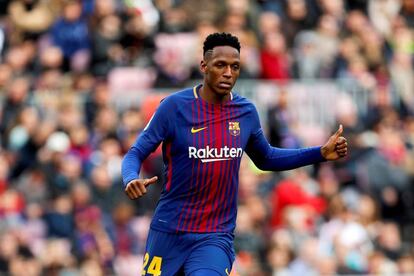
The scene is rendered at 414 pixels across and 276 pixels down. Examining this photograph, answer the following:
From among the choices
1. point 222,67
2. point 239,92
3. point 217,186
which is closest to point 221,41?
point 222,67

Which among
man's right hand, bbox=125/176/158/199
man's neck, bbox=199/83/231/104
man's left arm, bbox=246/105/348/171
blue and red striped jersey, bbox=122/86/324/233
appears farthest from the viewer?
man's left arm, bbox=246/105/348/171

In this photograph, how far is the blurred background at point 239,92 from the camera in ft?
61.9

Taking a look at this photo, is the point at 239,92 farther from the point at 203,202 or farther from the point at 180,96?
the point at 203,202

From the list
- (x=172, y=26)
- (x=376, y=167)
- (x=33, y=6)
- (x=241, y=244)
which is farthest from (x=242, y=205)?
(x=33, y=6)

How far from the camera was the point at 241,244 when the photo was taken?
1870cm

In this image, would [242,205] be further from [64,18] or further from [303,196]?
[64,18]

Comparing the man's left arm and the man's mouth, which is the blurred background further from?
the man's mouth

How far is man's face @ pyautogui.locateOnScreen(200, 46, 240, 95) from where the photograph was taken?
427 inches

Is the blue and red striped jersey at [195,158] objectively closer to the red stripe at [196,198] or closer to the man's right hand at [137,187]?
the red stripe at [196,198]

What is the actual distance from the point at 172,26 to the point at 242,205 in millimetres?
3803

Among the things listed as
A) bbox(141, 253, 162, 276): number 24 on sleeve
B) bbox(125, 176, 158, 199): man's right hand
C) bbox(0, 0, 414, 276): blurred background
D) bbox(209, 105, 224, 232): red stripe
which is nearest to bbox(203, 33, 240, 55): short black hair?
bbox(209, 105, 224, 232): red stripe

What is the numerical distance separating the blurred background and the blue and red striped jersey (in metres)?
6.95

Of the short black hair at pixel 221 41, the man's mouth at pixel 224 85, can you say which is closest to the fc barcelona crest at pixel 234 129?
the man's mouth at pixel 224 85

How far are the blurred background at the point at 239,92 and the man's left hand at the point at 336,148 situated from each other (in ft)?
22.6
